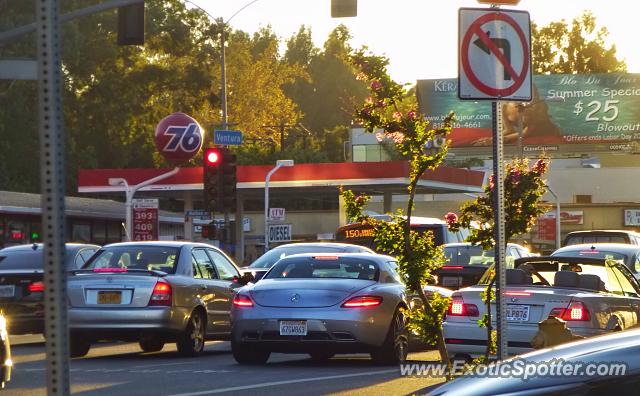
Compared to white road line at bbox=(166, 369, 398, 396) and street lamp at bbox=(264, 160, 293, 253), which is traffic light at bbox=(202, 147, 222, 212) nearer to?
street lamp at bbox=(264, 160, 293, 253)

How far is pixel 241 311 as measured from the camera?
55.8ft

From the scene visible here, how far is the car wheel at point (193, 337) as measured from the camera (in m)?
18.8

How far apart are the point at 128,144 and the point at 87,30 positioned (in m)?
6.71

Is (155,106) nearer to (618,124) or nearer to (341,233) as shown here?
(618,124)

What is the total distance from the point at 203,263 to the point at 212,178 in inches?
583

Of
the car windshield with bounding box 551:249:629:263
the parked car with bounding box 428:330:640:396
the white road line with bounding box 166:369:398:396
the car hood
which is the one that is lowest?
the white road line with bounding box 166:369:398:396

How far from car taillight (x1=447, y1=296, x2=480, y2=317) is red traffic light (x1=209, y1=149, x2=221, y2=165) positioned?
1925cm

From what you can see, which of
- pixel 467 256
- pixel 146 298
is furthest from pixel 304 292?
pixel 467 256

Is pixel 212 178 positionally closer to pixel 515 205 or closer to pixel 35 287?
pixel 35 287

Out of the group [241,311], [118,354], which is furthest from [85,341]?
[241,311]

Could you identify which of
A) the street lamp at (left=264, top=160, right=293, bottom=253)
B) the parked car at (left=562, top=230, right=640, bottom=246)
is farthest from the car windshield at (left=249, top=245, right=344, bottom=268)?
the street lamp at (left=264, top=160, right=293, bottom=253)

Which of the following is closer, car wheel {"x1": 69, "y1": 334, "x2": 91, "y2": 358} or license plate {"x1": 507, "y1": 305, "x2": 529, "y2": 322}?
license plate {"x1": 507, "y1": 305, "x2": 529, "y2": 322}

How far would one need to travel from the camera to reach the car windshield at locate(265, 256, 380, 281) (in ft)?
57.7

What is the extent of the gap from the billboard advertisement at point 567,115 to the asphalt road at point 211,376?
7138cm
